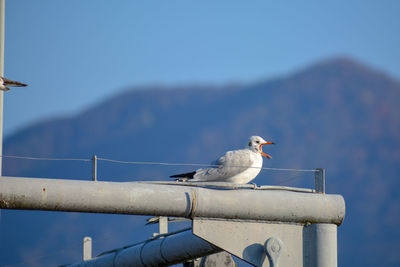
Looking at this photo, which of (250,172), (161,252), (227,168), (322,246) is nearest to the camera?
(322,246)

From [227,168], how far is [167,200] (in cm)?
224

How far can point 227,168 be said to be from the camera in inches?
456

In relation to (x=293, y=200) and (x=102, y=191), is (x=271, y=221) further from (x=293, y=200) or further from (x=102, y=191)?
(x=102, y=191)

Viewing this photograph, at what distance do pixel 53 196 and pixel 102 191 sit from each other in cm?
69

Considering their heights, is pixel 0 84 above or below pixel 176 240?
above

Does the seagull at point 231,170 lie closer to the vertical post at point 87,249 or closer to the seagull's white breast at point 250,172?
the seagull's white breast at point 250,172

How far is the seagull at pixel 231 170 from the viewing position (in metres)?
11.2

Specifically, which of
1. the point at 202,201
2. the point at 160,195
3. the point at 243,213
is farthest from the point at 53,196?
the point at 243,213

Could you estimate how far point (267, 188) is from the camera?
10516mm

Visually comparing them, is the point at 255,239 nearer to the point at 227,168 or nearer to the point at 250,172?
the point at 227,168

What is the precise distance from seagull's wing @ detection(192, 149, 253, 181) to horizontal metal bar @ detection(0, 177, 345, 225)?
124 cm

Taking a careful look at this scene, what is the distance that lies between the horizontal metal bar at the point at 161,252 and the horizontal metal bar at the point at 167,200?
70.8 inches

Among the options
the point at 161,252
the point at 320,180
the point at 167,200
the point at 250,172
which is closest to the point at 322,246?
the point at 320,180

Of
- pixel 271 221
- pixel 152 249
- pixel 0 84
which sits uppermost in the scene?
pixel 0 84
